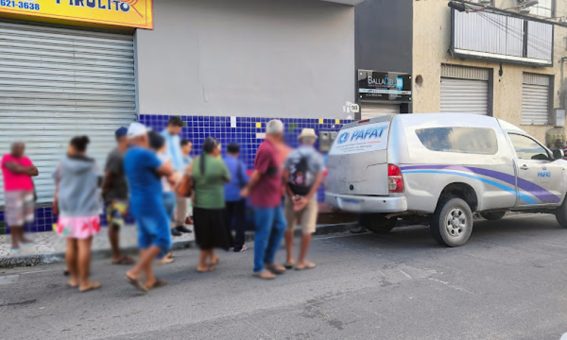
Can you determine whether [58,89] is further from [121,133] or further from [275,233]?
[275,233]

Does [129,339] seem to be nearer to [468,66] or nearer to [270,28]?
[270,28]

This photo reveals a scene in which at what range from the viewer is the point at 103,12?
1784 mm

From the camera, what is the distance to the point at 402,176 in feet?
7.38

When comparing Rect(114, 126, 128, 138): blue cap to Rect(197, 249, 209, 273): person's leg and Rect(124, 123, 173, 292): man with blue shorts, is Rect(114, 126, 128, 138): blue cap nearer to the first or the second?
Rect(124, 123, 173, 292): man with blue shorts

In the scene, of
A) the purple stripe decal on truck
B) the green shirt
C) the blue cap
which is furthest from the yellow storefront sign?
the purple stripe decal on truck

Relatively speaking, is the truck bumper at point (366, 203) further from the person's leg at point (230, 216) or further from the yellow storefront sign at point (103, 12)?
the yellow storefront sign at point (103, 12)

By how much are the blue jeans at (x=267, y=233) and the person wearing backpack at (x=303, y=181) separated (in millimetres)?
28

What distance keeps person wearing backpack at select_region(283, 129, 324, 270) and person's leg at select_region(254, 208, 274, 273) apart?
7 centimetres

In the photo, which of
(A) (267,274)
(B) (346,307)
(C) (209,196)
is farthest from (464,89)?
(C) (209,196)

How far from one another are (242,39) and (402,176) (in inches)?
42.2

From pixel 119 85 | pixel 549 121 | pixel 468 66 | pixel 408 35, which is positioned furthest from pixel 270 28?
pixel 549 121

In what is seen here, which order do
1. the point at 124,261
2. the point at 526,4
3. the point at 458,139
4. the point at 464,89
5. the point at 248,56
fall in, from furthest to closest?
the point at 464,89
the point at 526,4
the point at 458,139
the point at 248,56
the point at 124,261

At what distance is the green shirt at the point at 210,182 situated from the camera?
44.4 inches

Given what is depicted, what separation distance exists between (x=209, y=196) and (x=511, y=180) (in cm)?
314
